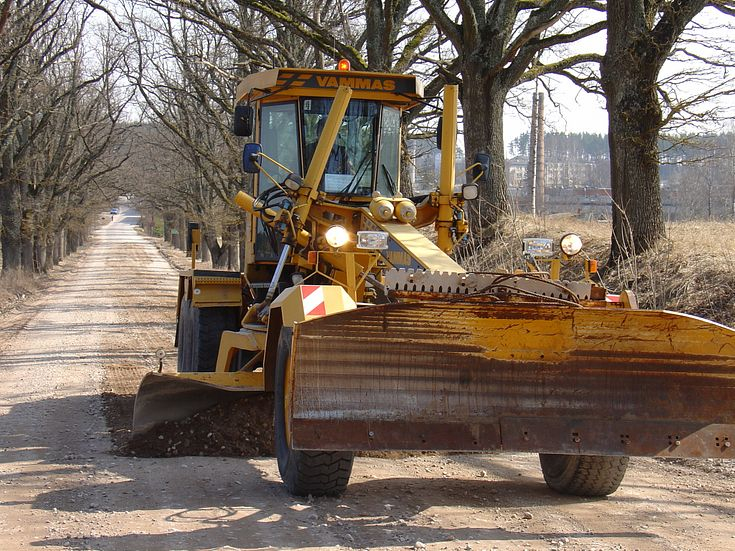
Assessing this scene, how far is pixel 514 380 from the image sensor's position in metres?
5.61

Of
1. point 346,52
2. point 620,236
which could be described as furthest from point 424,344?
point 346,52

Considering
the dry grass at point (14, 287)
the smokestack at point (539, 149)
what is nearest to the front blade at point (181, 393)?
the smokestack at point (539, 149)

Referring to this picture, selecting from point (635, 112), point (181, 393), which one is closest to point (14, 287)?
point (635, 112)

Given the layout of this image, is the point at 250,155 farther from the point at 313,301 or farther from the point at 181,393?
the point at 313,301

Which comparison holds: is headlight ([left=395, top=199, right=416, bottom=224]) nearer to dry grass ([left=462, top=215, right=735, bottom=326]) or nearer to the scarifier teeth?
the scarifier teeth

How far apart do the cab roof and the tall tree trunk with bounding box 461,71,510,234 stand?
7160mm

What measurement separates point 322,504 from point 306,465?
0.27 meters

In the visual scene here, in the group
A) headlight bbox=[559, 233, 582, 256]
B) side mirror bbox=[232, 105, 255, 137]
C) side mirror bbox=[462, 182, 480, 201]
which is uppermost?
side mirror bbox=[232, 105, 255, 137]

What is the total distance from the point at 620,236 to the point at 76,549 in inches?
378

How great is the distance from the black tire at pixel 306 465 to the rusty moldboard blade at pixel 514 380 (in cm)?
Answer: 44

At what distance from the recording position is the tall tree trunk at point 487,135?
52.1 ft

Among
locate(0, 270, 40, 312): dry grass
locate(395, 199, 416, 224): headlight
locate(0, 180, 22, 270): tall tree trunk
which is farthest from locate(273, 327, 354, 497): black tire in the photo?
locate(0, 180, 22, 270): tall tree trunk

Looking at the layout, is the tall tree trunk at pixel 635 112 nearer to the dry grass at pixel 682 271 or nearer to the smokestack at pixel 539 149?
the dry grass at pixel 682 271

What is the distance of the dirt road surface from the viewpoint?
5074 millimetres
